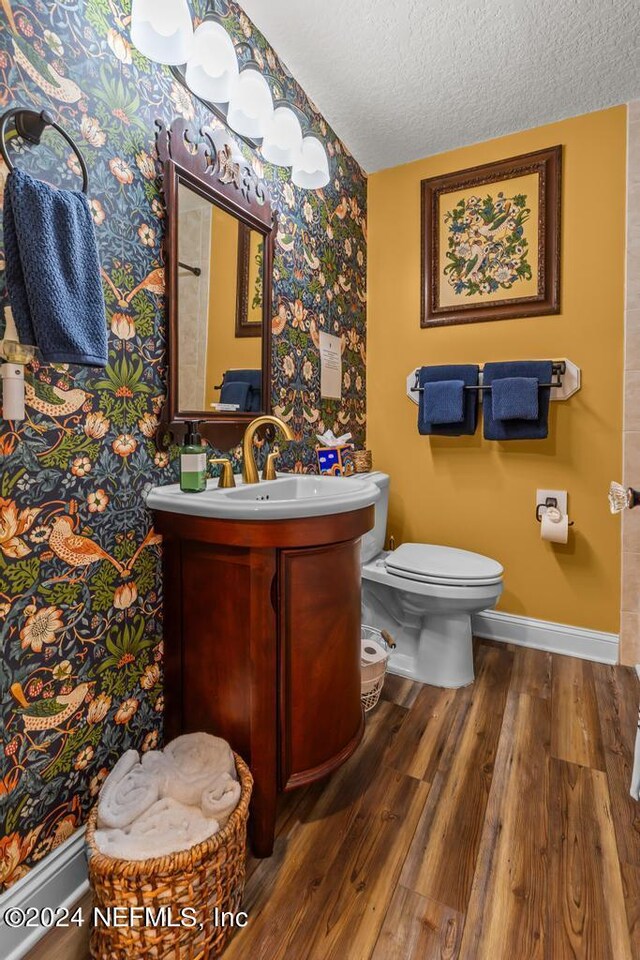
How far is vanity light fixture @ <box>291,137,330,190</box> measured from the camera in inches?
71.0

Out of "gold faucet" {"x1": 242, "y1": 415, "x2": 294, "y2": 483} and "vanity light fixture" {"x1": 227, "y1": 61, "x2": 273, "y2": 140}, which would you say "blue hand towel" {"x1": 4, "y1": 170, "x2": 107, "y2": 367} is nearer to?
"gold faucet" {"x1": 242, "y1": 415, "x2": 294, "y2": 483}

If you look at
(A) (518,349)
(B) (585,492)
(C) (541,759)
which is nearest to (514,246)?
(A) (518,349)

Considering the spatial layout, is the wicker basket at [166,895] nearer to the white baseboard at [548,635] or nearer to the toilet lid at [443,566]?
the toilet lid at [443,566]

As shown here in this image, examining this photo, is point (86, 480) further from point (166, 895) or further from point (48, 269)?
point (166, 895)

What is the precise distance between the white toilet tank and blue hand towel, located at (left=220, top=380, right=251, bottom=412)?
763 millimetres

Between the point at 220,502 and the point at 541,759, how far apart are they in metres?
1.35

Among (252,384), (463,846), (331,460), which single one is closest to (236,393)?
(252,384)

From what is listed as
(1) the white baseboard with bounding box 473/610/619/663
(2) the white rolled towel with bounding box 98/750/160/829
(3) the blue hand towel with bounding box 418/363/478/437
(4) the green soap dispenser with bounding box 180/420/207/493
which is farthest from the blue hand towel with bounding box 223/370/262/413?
(1) the white baseboard with bounding box 473/610/619/663

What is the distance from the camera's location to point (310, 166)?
1.84 metres

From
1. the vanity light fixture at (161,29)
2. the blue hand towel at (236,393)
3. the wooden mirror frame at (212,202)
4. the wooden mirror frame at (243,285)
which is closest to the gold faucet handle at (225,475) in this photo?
the wooden mirror frame at (212,202)

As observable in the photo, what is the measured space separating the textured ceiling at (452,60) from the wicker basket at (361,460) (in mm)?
1535

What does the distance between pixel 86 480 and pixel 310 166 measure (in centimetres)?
152

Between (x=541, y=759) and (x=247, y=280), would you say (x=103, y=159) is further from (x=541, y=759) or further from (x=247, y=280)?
(x=541, y=759)

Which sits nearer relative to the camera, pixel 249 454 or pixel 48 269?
pixel 48 269
